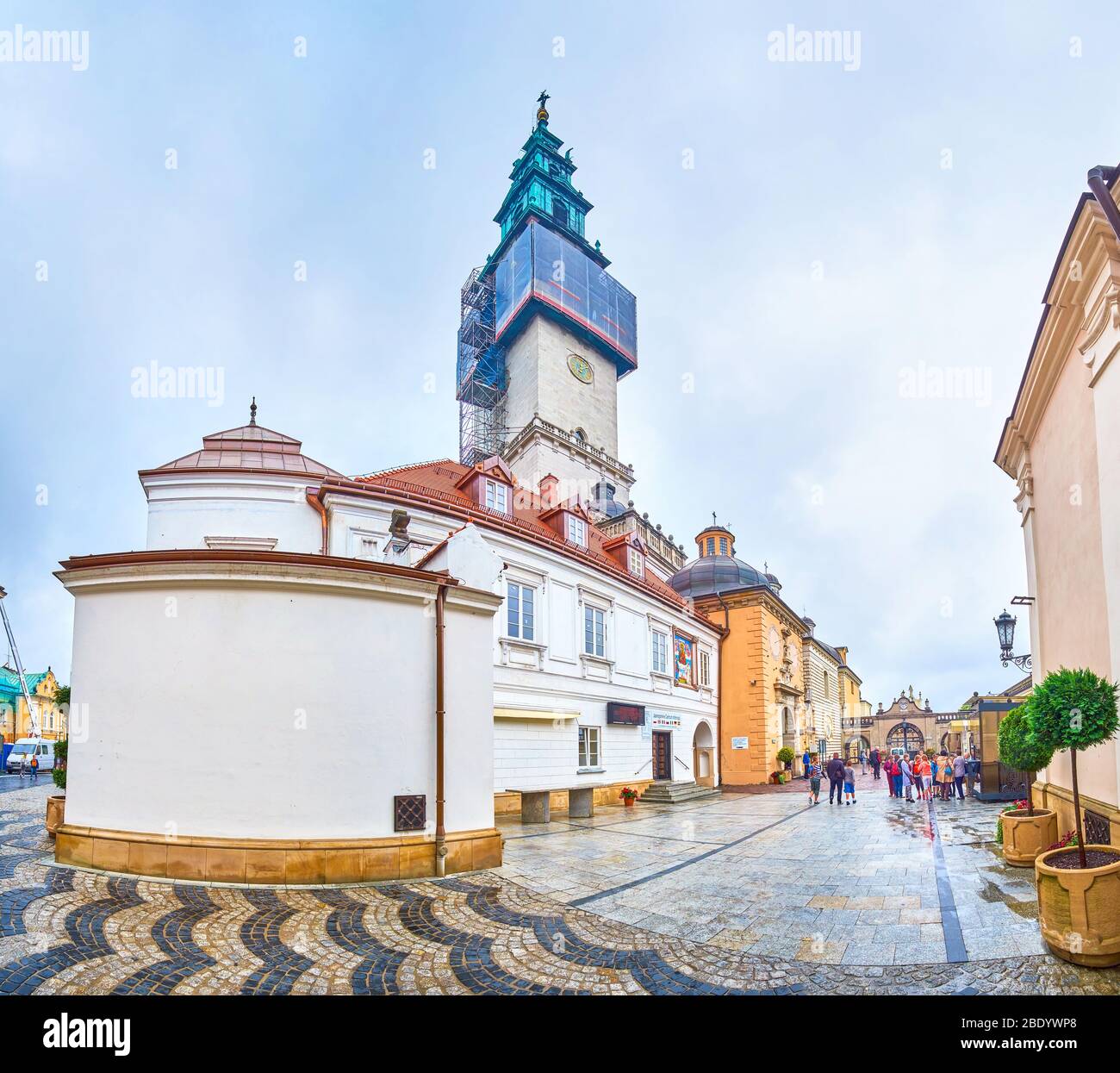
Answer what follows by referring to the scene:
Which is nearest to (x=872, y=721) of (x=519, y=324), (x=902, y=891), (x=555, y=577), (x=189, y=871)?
(x=519, y=324)

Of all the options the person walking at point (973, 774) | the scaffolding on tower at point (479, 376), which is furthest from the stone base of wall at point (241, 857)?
the scaffolding on tower at point (479, 376)

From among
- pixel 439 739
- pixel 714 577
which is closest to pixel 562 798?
pixel 439 739

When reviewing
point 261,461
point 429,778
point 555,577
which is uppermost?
point 261,461

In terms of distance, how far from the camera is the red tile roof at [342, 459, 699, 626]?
17.4 m

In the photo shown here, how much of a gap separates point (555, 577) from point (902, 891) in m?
12.4

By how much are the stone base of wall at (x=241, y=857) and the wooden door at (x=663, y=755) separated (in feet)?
57.8

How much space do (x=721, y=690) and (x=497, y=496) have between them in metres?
17.2

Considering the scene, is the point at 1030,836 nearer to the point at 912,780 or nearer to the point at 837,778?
the point at 837,778

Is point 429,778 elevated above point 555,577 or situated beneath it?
situated beneath

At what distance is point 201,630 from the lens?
326 inches

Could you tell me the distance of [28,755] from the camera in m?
37.6

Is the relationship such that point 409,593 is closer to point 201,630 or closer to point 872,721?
point 201,630
